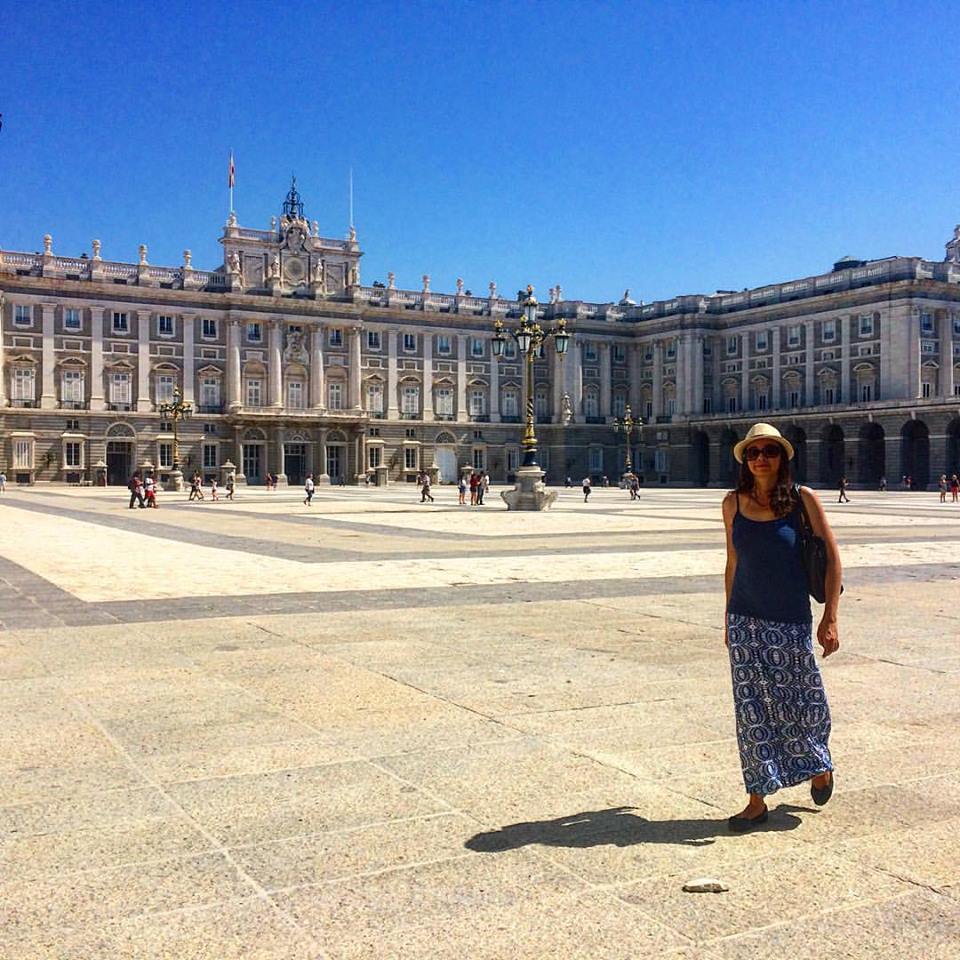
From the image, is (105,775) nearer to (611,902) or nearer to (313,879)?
(313,879)

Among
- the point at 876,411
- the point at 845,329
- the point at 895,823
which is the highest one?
the point at 845,329

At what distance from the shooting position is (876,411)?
7006 centimetres

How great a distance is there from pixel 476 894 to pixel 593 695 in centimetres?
329

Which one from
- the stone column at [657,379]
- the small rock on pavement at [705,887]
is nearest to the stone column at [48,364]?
the stone column at [657,379]

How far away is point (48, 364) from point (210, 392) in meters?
11.6

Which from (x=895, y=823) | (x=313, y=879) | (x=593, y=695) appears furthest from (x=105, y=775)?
(x=895, y=823)

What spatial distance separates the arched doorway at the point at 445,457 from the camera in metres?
87.7

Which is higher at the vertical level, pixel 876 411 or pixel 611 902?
pixel 876 411

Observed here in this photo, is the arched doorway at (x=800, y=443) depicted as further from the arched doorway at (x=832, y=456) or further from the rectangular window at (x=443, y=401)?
the rectangular window at (x=443, y=401)

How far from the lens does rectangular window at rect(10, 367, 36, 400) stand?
72812 mm

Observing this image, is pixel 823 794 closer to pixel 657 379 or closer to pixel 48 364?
pixel 48 364

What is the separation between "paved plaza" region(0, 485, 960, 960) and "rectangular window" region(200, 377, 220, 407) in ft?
230

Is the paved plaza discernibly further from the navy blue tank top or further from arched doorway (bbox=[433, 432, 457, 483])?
arched doorway (bbox=[433, 432, 457, 483])

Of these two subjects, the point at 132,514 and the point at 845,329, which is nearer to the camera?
the point at 132,514
